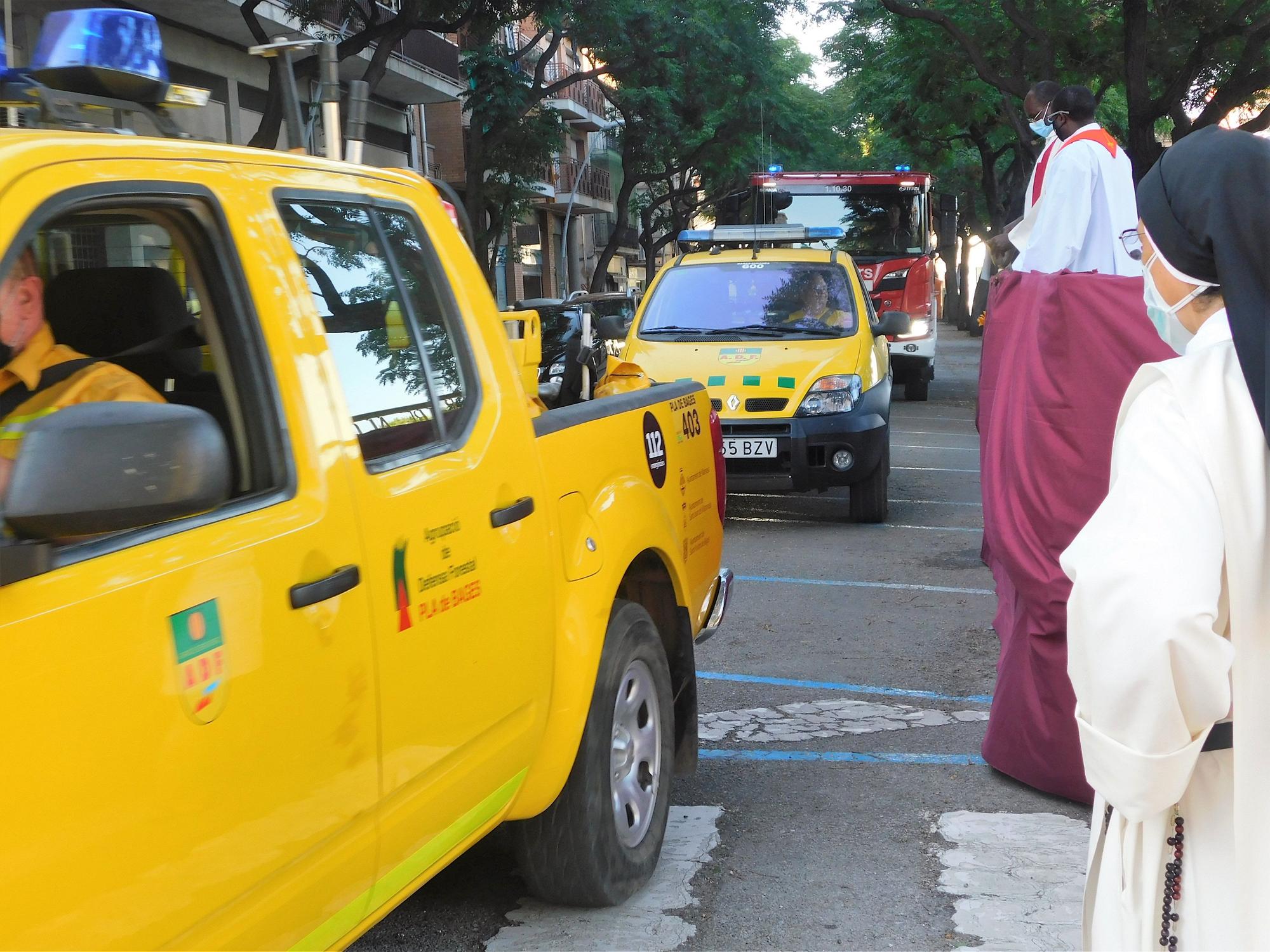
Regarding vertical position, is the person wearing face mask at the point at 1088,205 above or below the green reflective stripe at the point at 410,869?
above

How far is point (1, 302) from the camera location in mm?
2018

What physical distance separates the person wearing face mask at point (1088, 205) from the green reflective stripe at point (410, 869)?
155 inches

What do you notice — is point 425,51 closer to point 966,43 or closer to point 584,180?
point 966,43

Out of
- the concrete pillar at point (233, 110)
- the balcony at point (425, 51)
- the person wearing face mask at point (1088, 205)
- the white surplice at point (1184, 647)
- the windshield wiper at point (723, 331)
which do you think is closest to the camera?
the white surplice at point (1184, 647)

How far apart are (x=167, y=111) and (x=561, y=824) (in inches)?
72.3

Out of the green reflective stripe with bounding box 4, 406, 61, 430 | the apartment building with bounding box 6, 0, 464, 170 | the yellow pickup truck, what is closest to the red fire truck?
the apartment building with bounding box 6, 0, 464, 170

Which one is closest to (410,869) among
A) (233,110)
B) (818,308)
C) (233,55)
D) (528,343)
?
(528,343)

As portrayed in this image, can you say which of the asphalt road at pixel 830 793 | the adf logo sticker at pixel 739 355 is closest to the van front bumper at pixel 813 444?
the adf logo sticker at pixel 739 355

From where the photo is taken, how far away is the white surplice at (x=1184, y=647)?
1663 millimetres

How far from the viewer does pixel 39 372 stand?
7.54ft

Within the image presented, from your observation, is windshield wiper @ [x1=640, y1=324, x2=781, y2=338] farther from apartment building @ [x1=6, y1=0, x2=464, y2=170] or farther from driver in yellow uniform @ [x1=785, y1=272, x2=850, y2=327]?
apartment building @ [x1=6, y1=0, x2=464, y2=170]

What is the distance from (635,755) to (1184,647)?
213 cm

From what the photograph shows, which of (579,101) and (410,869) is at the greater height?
(579,101)

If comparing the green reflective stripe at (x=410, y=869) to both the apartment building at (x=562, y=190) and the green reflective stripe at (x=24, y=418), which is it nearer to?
the green reflective stripe at (x=24, y=418)
